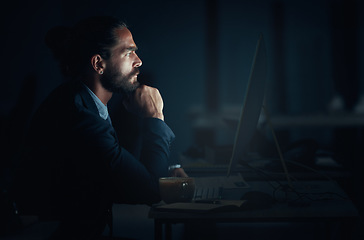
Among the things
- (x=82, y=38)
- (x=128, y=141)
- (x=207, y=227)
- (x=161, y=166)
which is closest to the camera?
(x=161, y=166)

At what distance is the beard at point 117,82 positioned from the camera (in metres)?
1.38

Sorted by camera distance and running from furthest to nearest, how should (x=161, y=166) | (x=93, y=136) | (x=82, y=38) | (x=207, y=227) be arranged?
(x=207, y=227) < (x=82, y=38) < (x=161, y=166) < (x=93, y=136)

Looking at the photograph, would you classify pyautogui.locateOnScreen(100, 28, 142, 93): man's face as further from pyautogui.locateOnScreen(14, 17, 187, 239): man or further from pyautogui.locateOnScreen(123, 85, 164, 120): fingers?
pyautogui.locateOnScreen(14, 17, 187, 239): man

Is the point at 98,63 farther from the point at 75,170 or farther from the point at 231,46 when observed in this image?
the point at 231,46

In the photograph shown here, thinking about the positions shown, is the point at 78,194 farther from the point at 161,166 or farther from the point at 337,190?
the point at 337,190

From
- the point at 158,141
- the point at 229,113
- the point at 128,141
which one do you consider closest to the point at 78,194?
the point at 158,141

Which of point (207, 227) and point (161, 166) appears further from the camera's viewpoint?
point (207, 227)

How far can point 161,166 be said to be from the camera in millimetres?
1262

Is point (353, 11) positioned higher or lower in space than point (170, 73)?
higher

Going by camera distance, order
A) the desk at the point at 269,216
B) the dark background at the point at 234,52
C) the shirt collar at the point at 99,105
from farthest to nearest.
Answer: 1. the dark background at the point at 234,52
2. the shirt collar at the point at 99,105
3. the desk at the point at 269,216

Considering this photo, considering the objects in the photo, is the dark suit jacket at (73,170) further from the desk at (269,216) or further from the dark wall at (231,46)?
the dark wall at (231,46)

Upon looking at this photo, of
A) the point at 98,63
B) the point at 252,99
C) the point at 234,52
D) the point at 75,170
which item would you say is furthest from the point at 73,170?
the point at 234,52

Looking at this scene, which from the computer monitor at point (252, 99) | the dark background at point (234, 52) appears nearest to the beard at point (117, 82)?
the computer monitor at point (252, 99)

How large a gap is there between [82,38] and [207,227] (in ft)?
3.13
